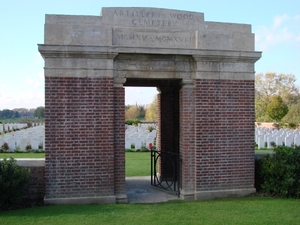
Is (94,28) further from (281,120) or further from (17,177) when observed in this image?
(281,120)

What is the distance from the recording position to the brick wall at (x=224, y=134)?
8062 mm

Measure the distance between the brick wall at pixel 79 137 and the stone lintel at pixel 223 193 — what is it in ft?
7.07

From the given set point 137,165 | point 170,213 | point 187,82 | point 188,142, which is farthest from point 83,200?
point 137,165

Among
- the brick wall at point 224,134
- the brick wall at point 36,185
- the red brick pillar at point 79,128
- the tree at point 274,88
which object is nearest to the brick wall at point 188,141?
the brick wall at point 224,134

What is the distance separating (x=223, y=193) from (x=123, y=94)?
3451mm

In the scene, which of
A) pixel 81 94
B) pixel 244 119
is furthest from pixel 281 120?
pixel 81 94

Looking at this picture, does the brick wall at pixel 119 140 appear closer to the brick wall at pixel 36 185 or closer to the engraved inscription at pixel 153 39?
the engraved inscription at pixel 153 39

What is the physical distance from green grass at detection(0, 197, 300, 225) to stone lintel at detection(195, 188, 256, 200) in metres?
0.32

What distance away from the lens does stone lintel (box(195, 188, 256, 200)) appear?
8.02 metres

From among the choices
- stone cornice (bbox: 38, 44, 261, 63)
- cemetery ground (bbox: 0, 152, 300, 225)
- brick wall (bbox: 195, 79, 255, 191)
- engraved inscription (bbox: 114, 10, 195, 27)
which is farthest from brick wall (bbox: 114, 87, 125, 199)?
brick wall (bbox: 195, 79, 255, 191)

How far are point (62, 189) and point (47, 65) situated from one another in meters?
2.79

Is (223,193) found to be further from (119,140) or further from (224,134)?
(119,140)

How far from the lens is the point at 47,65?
739cm

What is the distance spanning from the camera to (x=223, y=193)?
8.16 m
